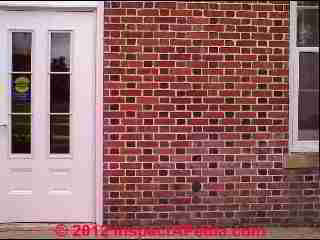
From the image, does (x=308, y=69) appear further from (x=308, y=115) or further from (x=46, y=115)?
(x=46, y=115)

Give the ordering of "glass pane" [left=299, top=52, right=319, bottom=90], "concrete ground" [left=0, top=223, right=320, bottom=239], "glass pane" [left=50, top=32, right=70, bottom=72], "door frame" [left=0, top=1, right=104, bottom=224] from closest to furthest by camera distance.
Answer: "concrete ground" [left=0, top=223, right=320, bottom=239]
"door frame" [left=0, top=1, right=104, bottom=224]
"glass pane" [left=50, top=32, right=70, bottom=72]
"glass pane" [left=299, top=52, right=319, bottom=90]

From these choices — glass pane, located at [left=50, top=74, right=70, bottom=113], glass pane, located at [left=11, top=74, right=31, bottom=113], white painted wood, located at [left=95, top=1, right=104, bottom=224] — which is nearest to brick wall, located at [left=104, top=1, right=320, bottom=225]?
white painted wood, located at [left=95, top=1, right=104, bottom=224]

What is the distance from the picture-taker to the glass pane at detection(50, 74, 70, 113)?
673 centimetres

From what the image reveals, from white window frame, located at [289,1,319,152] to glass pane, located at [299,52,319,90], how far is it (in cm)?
7

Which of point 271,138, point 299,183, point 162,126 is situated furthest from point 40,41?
point 299,183

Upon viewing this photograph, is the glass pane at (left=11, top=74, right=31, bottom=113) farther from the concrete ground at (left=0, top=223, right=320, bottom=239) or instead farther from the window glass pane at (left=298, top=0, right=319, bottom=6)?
the window glass pane at (left=298, top=0, right=319, bottom=6)

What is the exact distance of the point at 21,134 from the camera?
670 cm

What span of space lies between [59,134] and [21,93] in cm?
65

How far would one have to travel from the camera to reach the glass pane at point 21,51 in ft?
22.0

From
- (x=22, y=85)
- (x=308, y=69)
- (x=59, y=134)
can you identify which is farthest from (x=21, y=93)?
(x=308, y=69)

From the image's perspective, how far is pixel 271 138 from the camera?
269 inches

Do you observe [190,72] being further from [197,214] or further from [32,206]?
[32,206]

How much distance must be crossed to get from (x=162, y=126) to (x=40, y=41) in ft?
5.66

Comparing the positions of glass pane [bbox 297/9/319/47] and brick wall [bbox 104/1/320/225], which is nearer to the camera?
brick wall [bbox 104/1/320/225]
